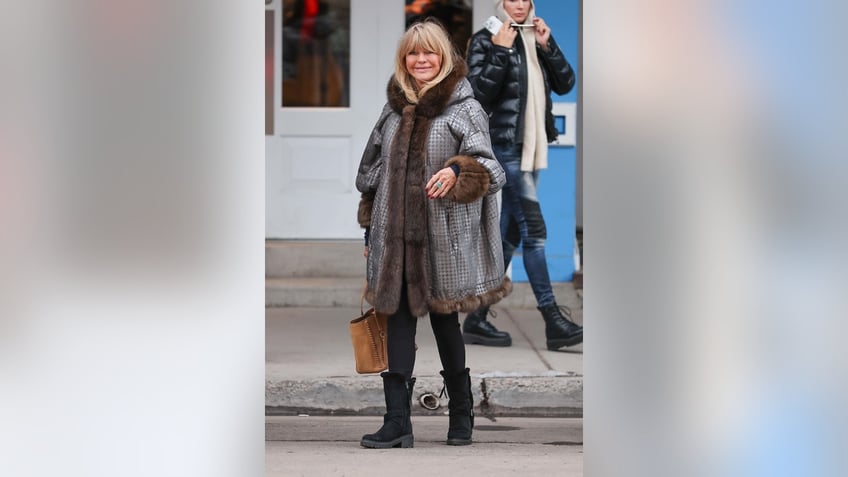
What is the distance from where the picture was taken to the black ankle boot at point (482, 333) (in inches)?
275

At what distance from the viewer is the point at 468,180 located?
473 centimetres

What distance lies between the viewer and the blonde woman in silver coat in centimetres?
484

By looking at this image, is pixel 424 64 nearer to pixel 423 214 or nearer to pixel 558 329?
pixel 423 214

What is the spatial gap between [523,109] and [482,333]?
1272mm

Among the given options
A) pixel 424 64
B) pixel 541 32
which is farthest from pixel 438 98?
pixel 541 32

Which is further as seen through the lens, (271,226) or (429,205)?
(271,226)

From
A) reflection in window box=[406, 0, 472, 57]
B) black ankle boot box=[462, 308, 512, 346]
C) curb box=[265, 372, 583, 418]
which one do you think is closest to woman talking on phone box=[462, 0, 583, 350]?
black ankle boot box=[462, 308, 512, 346]

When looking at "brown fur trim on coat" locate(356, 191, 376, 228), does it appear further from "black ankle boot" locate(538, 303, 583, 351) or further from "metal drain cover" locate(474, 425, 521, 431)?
"black ankle boot" locate(538, 303, 583, 351)

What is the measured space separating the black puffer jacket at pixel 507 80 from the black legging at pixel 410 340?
1668mm
